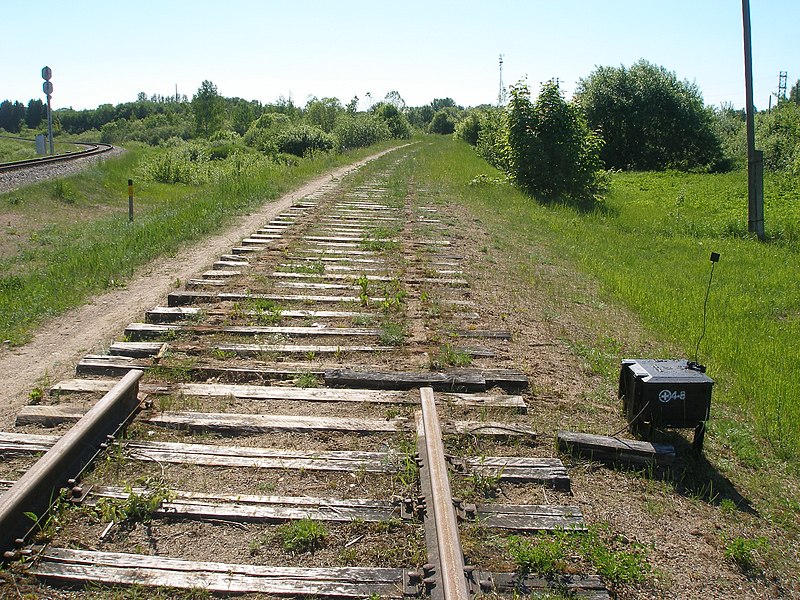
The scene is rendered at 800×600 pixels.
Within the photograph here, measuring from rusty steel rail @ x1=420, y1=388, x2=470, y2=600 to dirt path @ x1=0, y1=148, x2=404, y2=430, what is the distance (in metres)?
2.74

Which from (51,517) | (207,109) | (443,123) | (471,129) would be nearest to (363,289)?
(51,517)

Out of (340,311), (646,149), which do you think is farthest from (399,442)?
(646,149)

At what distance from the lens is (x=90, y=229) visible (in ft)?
43.6

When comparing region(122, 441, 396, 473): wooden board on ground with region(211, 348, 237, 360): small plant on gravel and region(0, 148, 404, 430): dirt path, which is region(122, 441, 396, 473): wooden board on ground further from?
region(211, 348, 237, 360): small plant on gravel

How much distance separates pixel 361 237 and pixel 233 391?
6378mm

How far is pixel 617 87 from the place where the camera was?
38656 mm

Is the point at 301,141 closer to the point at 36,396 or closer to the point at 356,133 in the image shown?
the point at 356,133

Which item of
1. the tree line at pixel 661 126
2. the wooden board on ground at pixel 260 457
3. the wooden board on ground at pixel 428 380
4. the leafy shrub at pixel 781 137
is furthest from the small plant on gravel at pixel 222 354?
the leafy shrub at pixel 781 137

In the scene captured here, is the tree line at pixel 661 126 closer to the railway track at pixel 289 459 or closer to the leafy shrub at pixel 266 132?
the leafy shrub at pixel 266 132

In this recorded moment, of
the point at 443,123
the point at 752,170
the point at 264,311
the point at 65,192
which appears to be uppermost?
the point at 443,123

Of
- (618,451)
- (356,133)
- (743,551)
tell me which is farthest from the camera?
(356,133)

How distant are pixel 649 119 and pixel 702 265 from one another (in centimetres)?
2952

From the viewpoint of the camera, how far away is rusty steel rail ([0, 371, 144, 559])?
123 inches

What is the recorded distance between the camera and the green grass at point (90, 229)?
798cm
